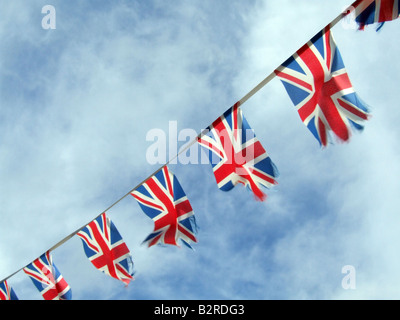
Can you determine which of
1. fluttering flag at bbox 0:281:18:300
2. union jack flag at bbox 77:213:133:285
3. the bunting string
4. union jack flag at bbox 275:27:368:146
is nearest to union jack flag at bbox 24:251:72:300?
the bunting string

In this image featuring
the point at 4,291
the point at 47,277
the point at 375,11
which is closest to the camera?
the point at 375,11

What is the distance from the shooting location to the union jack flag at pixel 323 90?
5.99 m


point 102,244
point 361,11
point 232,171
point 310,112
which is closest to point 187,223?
point 232,171

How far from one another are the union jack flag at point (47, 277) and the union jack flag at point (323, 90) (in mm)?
6387

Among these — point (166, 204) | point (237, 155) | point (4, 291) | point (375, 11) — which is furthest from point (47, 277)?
point (375, 11)

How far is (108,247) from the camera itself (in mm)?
8422

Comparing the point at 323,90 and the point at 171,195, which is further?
the point at 171,195

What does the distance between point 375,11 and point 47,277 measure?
838 centimetres

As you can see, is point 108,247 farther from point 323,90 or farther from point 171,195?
point 323,90

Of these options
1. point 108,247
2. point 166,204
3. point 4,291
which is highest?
point 166,204

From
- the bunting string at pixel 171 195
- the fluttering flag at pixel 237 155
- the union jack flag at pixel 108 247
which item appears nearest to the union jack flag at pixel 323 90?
the bunting string at pixel 171 195

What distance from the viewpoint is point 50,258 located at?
28.7 ft
